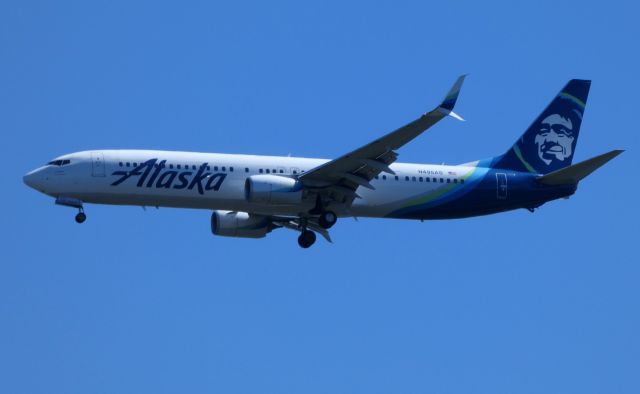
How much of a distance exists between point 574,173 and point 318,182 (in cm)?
1178

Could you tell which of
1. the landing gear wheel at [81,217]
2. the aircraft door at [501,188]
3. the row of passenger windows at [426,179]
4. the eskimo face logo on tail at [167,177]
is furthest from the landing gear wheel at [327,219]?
the landing gear wheel at [81,217]

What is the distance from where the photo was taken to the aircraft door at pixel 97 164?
58625 mm

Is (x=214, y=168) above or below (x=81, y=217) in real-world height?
above

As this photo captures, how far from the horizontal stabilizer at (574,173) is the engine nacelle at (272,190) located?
39.0 feet

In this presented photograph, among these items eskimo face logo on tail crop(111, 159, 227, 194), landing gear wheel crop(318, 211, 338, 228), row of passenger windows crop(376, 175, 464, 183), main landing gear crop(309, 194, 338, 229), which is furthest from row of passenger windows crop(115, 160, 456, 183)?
landing gear wheel crop(318, 211, 338, 228)

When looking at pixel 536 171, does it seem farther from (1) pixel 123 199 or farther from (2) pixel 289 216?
(1) pixel 123 199

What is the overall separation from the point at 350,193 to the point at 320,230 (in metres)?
3.98

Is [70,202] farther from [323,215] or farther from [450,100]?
[450,100]

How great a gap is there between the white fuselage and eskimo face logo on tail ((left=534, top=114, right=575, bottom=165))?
478 inches

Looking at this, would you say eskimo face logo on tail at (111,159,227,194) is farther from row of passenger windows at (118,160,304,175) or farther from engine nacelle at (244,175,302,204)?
engine nacelle at (244,175,302,204)

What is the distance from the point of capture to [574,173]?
61.0 m

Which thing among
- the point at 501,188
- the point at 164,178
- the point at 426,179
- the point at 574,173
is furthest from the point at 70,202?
the point at 574,173

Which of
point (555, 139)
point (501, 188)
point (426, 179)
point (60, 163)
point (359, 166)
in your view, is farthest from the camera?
point (555, 139)

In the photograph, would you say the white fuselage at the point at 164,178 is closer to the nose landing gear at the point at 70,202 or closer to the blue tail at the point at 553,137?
the nose landing gear at the point at 70,202
